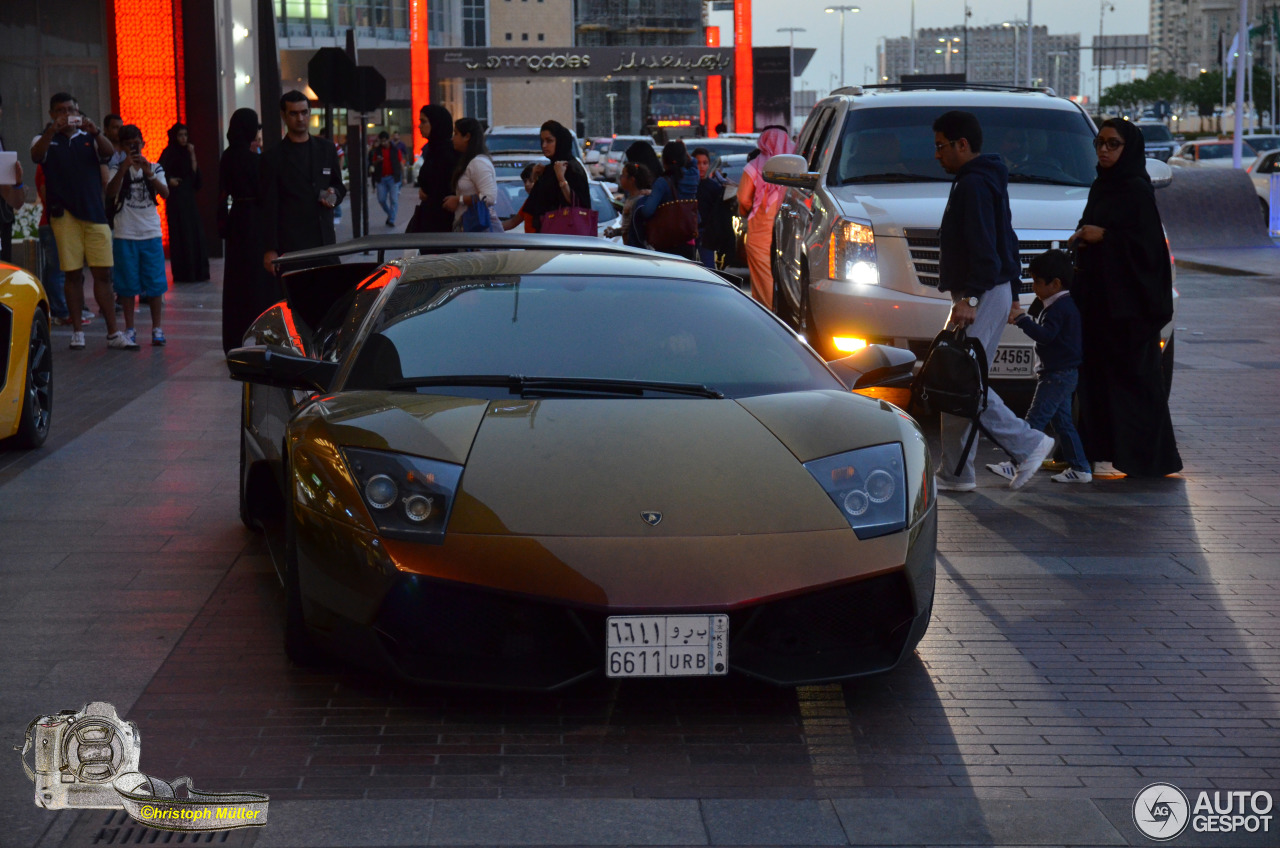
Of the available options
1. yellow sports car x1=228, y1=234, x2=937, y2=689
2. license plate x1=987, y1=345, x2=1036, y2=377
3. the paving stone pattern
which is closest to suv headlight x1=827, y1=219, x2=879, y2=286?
license plate x1=987, y1=345, x2=1036, y2=377

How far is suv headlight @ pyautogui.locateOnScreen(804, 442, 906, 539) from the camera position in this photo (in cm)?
459

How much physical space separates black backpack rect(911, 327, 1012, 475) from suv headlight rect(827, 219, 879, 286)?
91.5 inches

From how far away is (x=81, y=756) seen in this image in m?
4.16

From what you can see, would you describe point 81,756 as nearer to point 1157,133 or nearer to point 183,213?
point 183,213

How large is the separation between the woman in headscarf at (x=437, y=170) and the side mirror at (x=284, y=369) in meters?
6.54

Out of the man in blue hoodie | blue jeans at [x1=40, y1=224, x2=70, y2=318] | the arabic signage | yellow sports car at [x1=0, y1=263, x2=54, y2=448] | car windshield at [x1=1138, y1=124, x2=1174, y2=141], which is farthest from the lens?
the arabic signage

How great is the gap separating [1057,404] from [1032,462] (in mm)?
436

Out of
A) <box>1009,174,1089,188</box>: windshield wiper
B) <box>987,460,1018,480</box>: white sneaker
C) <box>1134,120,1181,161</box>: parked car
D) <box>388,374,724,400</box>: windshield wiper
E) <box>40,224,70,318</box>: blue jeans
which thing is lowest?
<box>987,460,1018,480</box>: white sneaker

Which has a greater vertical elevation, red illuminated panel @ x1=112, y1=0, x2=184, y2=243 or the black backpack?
red illuminated panel @ x1=112, y1=0, x2=184, y2=243

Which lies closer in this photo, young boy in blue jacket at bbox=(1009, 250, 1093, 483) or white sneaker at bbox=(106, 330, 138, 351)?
young boy in blue jacket at bbox=(1009, 250, 1093, 483)

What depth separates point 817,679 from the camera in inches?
176

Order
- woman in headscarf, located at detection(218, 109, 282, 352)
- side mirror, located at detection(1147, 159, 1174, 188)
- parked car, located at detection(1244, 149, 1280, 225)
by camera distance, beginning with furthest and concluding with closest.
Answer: parked car, located at detection(1244, 149, 1280, 225), woman in headscarf, located at detection(218, 109, 282, 352), side mirror, located at detection(1147, 159, 1174, 188)

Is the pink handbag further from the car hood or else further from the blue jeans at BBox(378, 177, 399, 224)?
the blue jeans at BBox(378, 177, 399, 224)

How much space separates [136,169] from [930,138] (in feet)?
21.8
